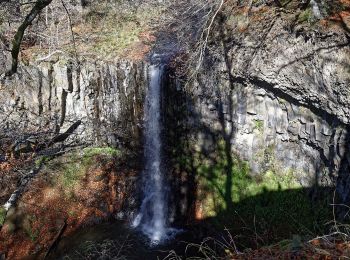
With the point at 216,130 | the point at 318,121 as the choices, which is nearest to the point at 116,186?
the point at 216,130

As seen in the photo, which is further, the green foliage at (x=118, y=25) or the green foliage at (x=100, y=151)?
the green foliage at (x=118, y=25)

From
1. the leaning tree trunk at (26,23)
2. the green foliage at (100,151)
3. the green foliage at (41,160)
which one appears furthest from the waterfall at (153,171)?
the leaning tree trunk at (26,23)

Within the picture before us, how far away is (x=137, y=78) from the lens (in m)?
13.2

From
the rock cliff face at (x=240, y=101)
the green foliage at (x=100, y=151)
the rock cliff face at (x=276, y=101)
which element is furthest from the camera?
the green foliage at (x=100, y=151)

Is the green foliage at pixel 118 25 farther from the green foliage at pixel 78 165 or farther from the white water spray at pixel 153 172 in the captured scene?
the green foliage at pixel 78 165

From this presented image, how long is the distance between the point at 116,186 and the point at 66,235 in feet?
8.30

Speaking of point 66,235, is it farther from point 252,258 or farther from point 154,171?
point 252,258

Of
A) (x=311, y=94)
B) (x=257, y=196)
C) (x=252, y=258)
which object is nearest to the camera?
(x=252, y=258)

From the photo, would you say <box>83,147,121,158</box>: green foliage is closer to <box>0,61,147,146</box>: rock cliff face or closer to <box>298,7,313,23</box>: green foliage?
<box>0,61,147,146</box>: rock cliff face

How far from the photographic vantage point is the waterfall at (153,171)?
1247 cm

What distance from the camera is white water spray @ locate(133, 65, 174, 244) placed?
40.8 ft

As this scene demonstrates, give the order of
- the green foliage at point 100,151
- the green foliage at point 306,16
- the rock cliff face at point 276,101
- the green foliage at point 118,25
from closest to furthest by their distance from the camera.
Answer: the rock cliff face at point 276,101
the green foliage at point 306,16
the green foliage at point 100,151
the green foliage at point 118,25

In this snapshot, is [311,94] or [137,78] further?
[137,78]

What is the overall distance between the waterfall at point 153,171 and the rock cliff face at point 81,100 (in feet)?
1.35
